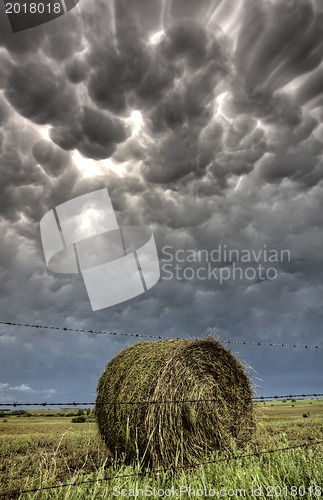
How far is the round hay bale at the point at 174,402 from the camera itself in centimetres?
664

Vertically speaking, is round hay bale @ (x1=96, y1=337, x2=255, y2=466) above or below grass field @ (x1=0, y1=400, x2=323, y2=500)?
above

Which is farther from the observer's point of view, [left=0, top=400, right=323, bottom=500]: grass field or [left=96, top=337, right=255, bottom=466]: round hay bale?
[left=96, top=337, right=255, bottom=466]: round hay bale

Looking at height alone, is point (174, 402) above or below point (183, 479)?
above

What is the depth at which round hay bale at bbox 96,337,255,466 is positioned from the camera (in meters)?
6.64

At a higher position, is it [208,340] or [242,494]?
[208,340]

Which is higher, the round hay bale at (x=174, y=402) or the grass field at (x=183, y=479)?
the round hay bale at (x=174, y=402)

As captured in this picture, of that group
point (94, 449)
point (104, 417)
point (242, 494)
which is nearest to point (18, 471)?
point (104, 417)

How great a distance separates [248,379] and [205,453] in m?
1.75

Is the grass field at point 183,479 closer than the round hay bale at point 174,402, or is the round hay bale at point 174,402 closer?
the grass field at point 183,479

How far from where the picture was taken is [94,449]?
8156 mm

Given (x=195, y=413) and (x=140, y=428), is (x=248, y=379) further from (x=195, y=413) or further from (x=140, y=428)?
(x=140, y=428)

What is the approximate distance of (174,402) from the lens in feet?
22.6

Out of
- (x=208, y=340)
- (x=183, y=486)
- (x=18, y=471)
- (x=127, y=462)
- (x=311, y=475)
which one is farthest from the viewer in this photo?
(x=208, y=340)

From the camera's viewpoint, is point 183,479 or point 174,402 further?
point 174,402
